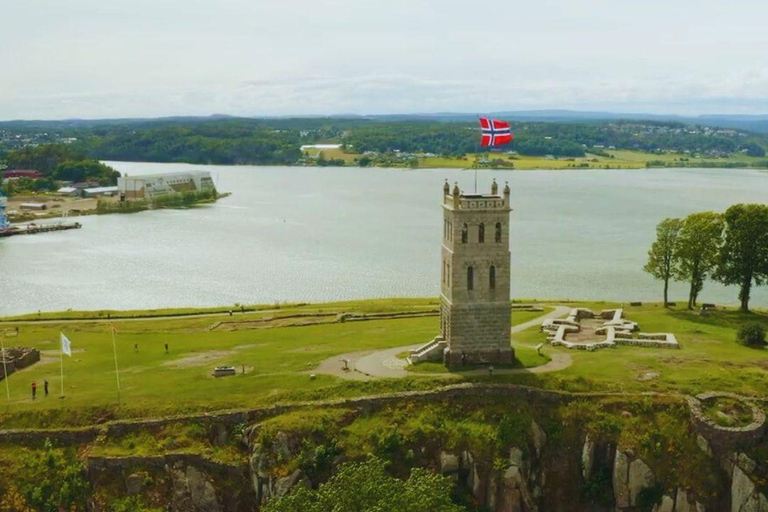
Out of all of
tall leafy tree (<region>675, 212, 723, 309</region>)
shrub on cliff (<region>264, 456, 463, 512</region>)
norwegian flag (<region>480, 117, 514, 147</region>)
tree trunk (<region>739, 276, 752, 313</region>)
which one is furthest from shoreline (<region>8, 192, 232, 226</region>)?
shrub on cliff (<region>264, 456, 463, 512</region>)

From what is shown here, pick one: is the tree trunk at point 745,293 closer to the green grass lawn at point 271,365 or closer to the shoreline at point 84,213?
the green grass lawn at point 271,365

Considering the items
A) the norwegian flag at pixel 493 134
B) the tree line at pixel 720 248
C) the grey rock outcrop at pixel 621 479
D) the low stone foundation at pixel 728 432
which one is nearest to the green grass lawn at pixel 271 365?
the low stone foundation at pixel 728 432

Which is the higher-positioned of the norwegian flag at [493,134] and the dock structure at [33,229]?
the norwegian flag at [493,134]

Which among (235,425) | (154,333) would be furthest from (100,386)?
(154,333)

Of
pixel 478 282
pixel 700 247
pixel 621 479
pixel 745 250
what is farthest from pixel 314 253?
pixel 621 479

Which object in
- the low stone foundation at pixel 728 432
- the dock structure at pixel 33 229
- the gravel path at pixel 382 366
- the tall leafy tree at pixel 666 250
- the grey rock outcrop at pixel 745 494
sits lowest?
the dock structure at pixel 33 229

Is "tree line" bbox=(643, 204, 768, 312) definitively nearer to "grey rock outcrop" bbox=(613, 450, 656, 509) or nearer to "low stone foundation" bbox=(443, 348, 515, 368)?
"low stone foundation" bbox=(443, 348, 515, 368)

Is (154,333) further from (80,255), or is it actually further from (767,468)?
(80,255)
